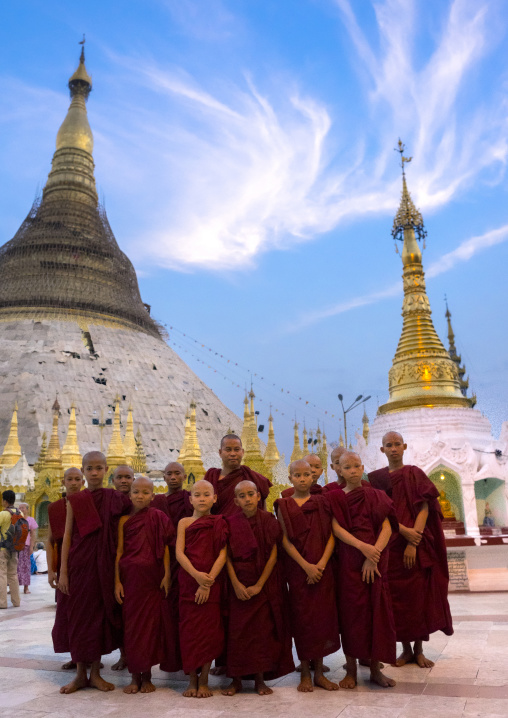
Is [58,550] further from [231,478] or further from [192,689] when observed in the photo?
[192,689]

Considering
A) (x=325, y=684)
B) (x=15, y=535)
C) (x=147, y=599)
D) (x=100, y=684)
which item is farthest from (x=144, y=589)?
(x=15, y=535)

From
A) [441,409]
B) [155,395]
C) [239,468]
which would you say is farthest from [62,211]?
[239,468]

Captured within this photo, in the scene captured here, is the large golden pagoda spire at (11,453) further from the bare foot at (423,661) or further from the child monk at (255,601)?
the bare foot at (423,661)

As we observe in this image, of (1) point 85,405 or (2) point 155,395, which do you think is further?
(2) point 155,395

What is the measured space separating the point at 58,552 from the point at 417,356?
18424 millimetres

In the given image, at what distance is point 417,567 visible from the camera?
5.27 meters

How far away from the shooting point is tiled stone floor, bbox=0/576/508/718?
12.9 ft

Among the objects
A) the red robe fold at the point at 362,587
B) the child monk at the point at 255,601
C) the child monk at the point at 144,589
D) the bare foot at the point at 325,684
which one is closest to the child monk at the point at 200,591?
the child monk at the point at 255,601

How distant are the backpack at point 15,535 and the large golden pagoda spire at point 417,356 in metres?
15.2

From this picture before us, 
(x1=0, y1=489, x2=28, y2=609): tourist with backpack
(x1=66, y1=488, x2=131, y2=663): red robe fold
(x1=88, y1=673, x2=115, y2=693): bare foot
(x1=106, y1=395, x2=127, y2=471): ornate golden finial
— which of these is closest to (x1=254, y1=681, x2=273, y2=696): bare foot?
(x1=88, y1=673, x2=115, y2=693): bare foot

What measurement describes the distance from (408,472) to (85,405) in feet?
86.2

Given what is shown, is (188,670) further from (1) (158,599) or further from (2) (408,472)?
(2) (408,472)

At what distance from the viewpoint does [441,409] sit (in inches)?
816

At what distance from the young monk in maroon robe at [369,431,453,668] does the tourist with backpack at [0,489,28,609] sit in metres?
6.12
